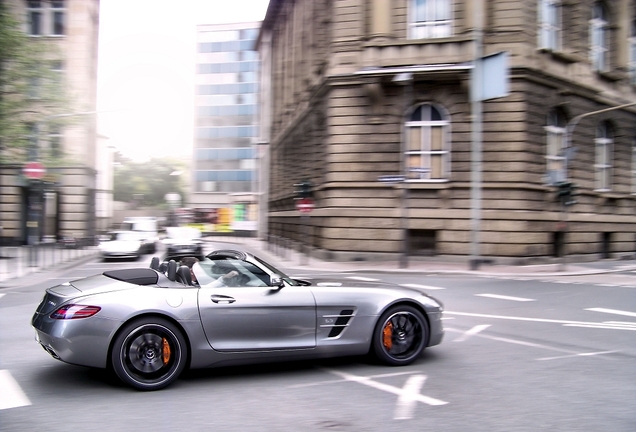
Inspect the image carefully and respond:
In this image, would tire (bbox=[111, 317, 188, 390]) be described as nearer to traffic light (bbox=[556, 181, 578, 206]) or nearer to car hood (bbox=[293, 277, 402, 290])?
car hood (bbox=[293, 277, 402, 290])

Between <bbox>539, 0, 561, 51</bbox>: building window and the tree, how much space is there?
20552 millimetres

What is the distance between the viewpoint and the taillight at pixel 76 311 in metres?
5.02

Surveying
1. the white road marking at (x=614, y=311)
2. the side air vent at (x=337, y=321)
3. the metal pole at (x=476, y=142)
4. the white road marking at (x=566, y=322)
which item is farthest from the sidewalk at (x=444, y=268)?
the side air vent at (x=337, y=321)

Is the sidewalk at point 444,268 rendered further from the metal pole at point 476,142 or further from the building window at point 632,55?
the building window at point 632,55

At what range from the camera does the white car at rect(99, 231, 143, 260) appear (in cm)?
2562

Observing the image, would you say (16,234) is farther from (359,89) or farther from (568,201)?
(568,201)

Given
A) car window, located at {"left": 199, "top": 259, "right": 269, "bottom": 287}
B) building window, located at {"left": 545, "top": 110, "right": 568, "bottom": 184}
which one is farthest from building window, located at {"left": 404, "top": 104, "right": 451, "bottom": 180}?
car window, located at {"left": 199, "top": 259, "right": 269, "bottom": 287}

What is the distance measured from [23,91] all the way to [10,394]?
23.3 m

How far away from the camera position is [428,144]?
24.8 metres

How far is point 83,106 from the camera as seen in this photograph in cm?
3070

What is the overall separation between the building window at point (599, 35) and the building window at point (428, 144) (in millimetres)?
9563

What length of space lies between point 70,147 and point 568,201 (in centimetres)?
2565

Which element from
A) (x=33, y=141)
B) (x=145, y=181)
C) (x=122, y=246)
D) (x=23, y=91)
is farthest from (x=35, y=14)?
(x=145, y=181)

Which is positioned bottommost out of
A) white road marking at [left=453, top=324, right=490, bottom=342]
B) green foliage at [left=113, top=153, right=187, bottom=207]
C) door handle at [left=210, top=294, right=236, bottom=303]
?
white road marking at [left=453, top=324, right=490, bottom=342]
